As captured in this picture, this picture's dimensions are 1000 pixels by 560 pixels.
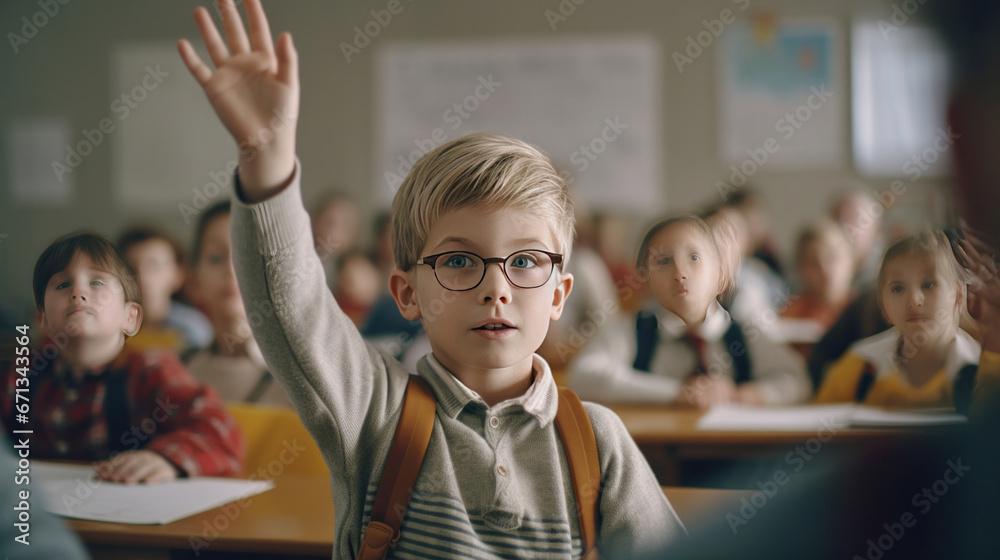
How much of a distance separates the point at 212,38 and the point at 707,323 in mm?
549

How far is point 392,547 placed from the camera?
0.71 m

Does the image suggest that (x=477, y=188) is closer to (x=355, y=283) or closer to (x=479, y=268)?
(x=479, y=268)

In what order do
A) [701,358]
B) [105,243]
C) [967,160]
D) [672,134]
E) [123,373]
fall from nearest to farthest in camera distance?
1. [967,160]
2. [105,243]
3. [123,373]
4. [701,358]
5. [672,134]

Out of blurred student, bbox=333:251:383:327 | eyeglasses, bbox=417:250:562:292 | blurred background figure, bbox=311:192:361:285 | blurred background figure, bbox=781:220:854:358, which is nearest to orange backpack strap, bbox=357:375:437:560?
eyeglasses, bbox=417:250:562:292

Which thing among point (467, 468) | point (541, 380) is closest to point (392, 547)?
point (467, 468)

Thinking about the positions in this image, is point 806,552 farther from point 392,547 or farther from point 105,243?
point 105,243

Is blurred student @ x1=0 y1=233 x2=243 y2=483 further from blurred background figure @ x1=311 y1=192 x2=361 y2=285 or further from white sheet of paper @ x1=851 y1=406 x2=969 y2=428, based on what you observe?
blurred background figure @ x1=311 y1=192 x2=361 y2=285

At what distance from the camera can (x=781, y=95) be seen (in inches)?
196

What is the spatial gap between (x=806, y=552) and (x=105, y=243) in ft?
2.11

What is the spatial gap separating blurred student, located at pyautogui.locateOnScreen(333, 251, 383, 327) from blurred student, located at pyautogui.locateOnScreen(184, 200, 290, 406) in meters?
1.73

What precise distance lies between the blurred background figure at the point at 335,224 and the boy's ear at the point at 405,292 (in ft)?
11.1

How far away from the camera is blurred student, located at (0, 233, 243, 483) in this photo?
2.27 feet

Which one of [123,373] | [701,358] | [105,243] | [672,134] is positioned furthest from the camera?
[672,134]

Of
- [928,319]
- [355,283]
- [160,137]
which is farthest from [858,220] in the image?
[160,137]
